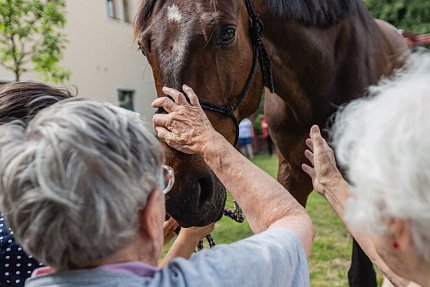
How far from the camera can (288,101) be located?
2957mm

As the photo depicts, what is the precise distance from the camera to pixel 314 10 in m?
2.77

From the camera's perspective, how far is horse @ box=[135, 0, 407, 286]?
213 cm

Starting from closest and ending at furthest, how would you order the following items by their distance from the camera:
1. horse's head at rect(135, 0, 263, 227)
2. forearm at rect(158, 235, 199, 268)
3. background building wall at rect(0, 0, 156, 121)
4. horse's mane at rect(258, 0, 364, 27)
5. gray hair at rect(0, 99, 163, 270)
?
gray hair at rect(0, 99, 163, 270) < forearm at rect(158, 235, 199, 268) < horse's head at rect(135, 0, 263, 227) < horse's mane at rect(258, 0, 364, 27) < background building wall at rect(0, 0, 156, 121)

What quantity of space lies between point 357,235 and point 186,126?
0.59m

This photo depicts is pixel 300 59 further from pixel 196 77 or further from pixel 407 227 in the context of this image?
pixel 407 227

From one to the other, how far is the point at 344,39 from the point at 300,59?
309 millimetres

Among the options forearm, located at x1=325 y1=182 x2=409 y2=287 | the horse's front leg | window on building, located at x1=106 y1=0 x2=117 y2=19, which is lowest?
window on building, located at x1=106 y1=0 x2=117 y2=19

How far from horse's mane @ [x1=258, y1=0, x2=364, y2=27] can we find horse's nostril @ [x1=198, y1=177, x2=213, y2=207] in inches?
40.2

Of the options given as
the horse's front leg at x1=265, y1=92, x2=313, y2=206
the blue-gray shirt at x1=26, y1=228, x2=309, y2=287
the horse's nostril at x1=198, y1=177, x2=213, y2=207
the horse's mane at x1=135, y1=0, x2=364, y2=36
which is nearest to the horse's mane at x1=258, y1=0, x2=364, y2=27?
the horse's mane at x1=135, y1=0, x2=364, y2=36

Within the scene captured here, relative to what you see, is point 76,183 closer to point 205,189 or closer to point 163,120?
point 163,120

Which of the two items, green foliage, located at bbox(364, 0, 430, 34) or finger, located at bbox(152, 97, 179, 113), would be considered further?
green foliage, located at bbox(364, 0, 430, 34)

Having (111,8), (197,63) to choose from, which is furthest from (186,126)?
(111,8)

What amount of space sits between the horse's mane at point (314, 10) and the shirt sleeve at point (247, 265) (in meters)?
1.73

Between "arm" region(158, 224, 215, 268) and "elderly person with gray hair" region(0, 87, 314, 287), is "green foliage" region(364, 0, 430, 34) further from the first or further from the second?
"elderly person with gray hair" region(0, 87, 314, 287)
